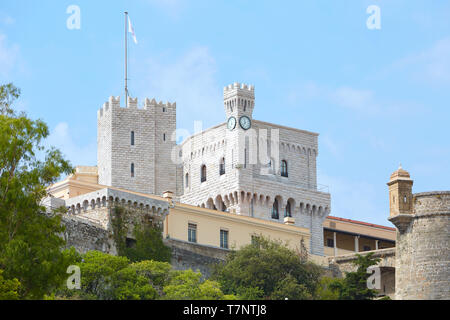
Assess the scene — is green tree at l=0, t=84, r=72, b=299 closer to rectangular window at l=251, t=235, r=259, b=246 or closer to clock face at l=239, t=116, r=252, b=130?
rectangular window at l=251, t=235, r=259, b=246

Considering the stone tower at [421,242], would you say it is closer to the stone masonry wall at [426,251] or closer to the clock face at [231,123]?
the stone masonry wall at [426,251]

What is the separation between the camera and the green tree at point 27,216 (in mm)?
52781

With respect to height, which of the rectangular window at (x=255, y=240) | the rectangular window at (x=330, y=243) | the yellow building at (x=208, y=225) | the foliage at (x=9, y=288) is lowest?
the foliage at (x=9, y=288)

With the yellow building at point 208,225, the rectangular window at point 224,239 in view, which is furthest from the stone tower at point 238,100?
the rectangular window at point 224,239

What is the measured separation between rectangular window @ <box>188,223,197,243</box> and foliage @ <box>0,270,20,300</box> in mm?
28659

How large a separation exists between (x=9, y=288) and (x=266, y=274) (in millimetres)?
26391

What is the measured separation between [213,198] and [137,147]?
768 centimetres

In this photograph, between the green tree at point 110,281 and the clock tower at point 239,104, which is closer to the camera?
the green tree at point 110,281

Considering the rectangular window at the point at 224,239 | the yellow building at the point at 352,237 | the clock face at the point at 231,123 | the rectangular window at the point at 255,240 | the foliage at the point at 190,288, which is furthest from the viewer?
the yellow building at the point at 352,237

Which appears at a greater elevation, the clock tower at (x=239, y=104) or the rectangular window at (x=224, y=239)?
the clock tower at (x=239, y=104)

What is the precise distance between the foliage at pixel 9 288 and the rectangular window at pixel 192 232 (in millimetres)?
28659

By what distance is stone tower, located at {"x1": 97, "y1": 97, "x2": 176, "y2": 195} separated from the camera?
100188 mm

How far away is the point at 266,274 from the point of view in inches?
2968
